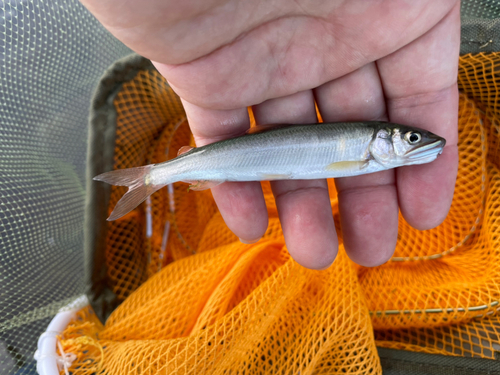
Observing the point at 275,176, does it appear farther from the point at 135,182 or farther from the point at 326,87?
the point at 135,182

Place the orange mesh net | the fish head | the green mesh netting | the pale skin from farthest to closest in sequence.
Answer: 1. the green mesh netting
2. the orange mesh net
3. the fish head
4. the pale skin

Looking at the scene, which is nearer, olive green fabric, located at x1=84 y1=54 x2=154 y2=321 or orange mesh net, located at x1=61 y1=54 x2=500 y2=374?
orange mesh net, located at x1=61 y1=54 x2=500 y2=374

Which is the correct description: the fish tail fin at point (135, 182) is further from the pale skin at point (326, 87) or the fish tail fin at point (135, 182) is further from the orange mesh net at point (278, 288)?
the orange mesh net at point (278, 288)

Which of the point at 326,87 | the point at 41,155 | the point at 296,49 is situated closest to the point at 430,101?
the point at 326,87

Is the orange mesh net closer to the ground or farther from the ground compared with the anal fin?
closer to the ground

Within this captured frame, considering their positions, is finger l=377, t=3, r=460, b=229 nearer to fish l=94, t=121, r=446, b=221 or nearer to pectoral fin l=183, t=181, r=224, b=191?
fish l=94, t=121, r=446, b=221

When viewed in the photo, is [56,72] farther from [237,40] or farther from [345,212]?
[345,212]

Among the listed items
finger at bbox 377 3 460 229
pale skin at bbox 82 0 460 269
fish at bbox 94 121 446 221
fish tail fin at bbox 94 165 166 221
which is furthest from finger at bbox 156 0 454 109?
fish tail fin at bbox 94 165 166 221

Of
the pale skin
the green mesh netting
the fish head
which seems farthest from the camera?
the green mesh netting
